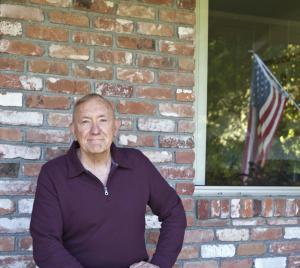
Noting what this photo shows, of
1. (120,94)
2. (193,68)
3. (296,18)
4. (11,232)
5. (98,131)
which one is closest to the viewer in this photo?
(98,131)

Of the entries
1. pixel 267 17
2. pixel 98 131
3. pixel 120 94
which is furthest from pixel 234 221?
pixel 267 17

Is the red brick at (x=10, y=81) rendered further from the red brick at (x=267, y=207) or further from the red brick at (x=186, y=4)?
the red brick at (x=267, y=207)

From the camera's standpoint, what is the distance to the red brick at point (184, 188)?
9.84ft

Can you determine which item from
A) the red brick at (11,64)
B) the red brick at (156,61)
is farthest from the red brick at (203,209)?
the red brick at (11,64)

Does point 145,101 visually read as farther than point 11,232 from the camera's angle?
Yes

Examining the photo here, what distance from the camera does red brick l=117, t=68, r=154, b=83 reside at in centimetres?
289

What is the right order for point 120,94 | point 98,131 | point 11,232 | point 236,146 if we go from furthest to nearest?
point 236,146 < point 120,94 < point 11,232 < point 98,131

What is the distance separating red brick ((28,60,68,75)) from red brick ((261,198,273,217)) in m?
1.45

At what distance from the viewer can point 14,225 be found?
8.79ft

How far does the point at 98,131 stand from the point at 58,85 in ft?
1.92

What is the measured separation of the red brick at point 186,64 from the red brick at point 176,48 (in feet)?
0.12

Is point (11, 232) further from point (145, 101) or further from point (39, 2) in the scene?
point (39, 2)

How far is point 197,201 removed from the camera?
304 cm

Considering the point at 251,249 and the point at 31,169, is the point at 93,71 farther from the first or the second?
the point at 251,249
